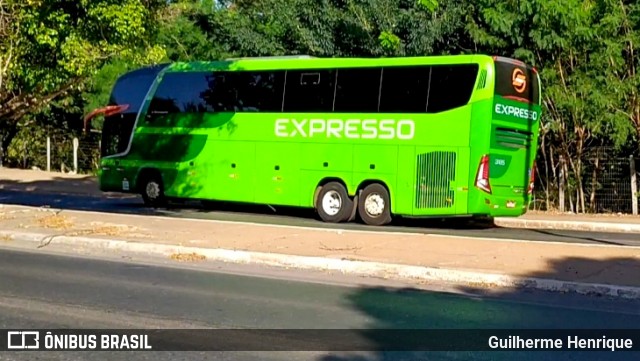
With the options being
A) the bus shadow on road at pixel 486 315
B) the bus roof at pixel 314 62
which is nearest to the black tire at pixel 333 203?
the bus roof at pixel 314 62

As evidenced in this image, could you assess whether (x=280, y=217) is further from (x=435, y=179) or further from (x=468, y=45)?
(x=468, y=45)

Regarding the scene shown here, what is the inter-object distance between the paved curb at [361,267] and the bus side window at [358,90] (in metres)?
7.00

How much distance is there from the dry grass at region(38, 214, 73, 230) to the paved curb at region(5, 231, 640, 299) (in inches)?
37.1

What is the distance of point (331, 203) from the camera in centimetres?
1994

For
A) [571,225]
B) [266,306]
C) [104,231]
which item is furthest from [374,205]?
[266,306]

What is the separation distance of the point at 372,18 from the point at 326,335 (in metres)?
16.9

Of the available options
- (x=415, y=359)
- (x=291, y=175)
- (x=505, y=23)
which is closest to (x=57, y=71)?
(x=291, y=175)

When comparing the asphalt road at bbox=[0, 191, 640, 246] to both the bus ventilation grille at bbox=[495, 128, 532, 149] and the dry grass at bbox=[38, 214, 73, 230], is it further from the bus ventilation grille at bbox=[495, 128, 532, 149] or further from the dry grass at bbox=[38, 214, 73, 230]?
the dry grass at bbox=[38, 214, 73, 230]

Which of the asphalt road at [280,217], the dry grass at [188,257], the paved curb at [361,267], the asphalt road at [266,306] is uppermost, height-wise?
the asphalt road at [280,217]

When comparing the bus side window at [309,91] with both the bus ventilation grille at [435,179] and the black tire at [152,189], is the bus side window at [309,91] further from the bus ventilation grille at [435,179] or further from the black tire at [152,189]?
the black tire at [152,189]

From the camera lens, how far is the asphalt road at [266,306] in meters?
7.44

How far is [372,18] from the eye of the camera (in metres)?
23.8

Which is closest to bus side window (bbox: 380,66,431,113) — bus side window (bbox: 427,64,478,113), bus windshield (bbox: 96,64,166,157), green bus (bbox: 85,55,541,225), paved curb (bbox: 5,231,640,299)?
green bus (bbox: 85,55,541,225)

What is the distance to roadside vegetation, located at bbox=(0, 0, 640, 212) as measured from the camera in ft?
54.9
